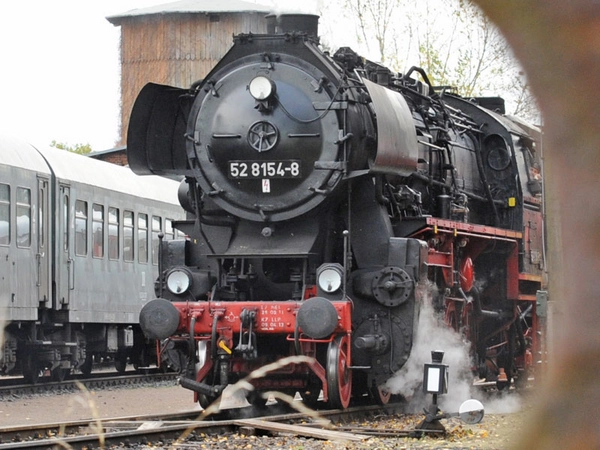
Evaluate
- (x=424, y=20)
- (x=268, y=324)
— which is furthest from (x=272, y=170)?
(x=424, y=20)

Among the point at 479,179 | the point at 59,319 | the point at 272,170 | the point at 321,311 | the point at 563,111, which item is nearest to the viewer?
the point at 563,111

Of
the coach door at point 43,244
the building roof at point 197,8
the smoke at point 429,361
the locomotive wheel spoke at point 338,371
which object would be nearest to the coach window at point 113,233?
the coach door at point 43,244

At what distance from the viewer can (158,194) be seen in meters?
19.1

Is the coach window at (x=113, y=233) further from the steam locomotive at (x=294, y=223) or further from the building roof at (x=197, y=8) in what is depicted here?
the building roof at (x=197, y=8)

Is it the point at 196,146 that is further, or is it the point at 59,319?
the point at 59,319

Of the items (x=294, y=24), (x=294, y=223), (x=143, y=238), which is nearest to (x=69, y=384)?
(x=143, y=238)

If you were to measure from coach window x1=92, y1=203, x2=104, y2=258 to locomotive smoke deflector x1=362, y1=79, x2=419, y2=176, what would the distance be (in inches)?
291

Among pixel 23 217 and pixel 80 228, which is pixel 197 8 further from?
pixel 23 217

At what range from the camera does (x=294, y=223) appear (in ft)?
33.6

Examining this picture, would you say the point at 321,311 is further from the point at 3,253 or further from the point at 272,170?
the point at 3,253

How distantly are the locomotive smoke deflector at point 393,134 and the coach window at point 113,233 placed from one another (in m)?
7.71

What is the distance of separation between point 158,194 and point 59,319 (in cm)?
436

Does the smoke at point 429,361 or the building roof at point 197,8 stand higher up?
the building roof at point 197,8

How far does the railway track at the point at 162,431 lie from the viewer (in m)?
7.42
